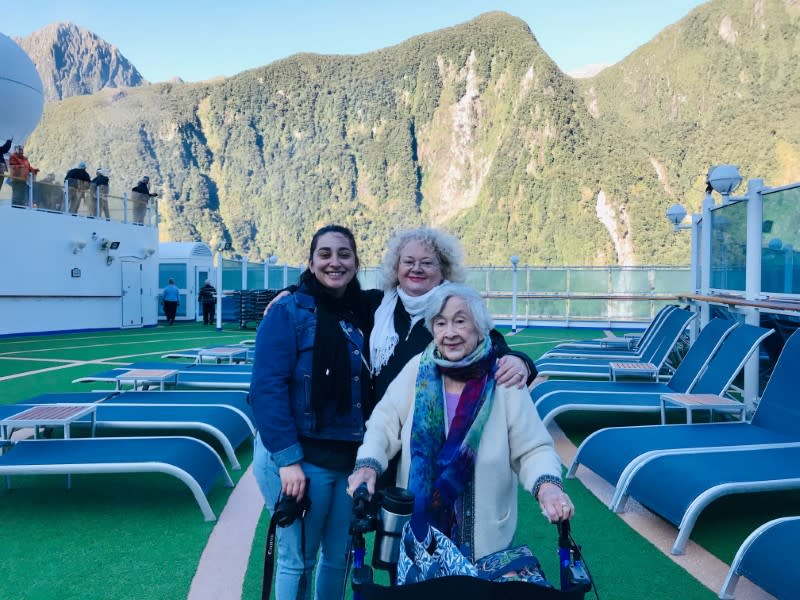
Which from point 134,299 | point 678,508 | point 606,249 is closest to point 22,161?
point 134,299

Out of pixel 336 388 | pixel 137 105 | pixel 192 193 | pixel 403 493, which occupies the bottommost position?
pixel 403 493

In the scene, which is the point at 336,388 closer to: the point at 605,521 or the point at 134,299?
the point at 605,521

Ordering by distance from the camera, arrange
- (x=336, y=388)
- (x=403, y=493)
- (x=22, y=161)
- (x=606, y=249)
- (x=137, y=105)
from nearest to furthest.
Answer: (x=403, y=493) < (x=336, y=388) < (x=22, y=161) < (x=606, y=249) < (x=137, y=105)

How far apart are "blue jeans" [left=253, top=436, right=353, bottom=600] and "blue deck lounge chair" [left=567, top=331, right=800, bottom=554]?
1637 millimetres

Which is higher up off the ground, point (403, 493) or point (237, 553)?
point (403, 493)

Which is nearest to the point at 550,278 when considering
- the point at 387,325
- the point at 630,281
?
the point at 630,281

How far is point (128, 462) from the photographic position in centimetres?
345

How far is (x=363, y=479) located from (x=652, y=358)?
580cm

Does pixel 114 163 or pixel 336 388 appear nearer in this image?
pixel 336 388

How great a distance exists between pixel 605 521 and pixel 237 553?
75.0 inches

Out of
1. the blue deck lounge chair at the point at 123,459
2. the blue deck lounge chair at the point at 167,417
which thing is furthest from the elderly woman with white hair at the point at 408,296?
the blue deck lounge chair at the point at 167,417

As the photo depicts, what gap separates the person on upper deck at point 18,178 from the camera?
51.5 ft

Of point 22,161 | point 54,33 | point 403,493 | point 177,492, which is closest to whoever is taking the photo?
point 403,493

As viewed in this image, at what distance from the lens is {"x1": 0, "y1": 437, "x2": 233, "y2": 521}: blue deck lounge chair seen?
3.40 metres
